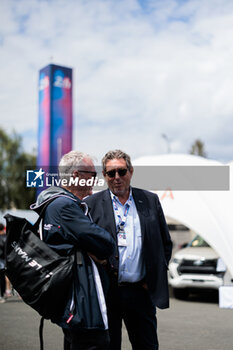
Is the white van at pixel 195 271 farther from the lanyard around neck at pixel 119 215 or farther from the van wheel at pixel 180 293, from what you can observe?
the lanyard around neck at pixel 119 215

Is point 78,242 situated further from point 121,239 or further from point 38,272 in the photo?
point 121,239

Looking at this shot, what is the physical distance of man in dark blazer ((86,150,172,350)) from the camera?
3496mm

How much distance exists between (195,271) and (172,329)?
3859 millimetres

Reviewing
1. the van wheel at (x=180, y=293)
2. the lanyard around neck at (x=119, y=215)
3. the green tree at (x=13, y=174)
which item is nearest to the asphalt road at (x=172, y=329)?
the van wheel at (x=180, y=293)

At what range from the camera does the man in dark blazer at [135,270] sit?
138 inches

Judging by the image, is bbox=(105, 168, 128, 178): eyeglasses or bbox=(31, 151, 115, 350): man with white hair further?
bbox=(105, 168, 128, 178): eyeglasses

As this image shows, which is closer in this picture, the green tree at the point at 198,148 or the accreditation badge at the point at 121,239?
the accreditation badge at the point at 121,239

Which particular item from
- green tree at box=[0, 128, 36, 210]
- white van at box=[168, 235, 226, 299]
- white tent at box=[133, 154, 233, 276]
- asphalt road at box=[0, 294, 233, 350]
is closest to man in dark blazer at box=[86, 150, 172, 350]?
asphalt road at box=[0, 294, 233, 350]

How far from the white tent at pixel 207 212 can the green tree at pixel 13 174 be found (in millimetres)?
35378

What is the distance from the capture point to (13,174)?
46844mm

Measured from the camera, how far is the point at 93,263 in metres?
2.80

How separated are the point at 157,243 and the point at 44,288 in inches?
44.8

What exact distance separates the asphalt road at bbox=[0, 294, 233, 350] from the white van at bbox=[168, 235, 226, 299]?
68 centimetres

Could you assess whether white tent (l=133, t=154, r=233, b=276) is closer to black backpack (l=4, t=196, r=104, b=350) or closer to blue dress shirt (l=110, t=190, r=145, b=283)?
blue dress shirt (l=110, t=190, r=145, b=283)
